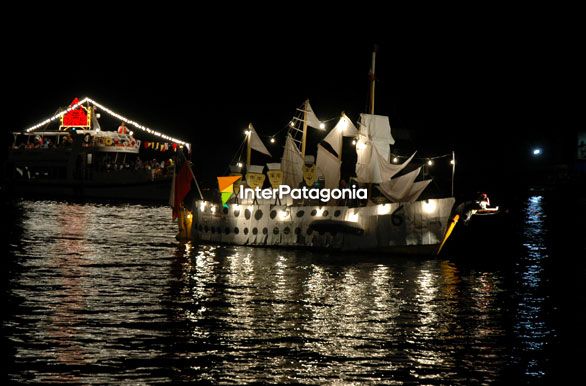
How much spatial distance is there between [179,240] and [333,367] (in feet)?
128

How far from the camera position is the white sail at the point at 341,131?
2291 inches

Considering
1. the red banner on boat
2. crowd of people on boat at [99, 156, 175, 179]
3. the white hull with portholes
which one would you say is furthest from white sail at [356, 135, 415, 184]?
the red banner on boat

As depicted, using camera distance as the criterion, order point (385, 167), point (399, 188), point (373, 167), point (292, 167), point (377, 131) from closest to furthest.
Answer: point (399, 188) → point (373, 167) → point (385, 167) → point (377, 131) → point (292, 167)

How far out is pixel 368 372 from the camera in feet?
81.0

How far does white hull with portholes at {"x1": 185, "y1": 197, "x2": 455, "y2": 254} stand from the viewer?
2046 inches

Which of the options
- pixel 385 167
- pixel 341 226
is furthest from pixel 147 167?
pixel 341 226

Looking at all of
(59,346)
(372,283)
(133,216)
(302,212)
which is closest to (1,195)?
(133,216)

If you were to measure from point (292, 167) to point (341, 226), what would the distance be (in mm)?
8064

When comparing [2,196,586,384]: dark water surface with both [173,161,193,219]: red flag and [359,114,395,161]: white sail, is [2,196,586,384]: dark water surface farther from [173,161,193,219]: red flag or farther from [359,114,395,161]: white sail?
[359,114,395,161]: white sail

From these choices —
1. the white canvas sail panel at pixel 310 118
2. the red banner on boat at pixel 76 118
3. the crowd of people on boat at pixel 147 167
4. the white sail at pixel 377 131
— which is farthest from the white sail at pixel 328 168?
the red banner on boat at pixel 76 118

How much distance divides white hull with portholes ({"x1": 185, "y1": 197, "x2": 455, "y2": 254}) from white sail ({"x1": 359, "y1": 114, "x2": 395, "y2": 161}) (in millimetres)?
5508

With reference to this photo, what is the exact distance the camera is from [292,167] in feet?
197

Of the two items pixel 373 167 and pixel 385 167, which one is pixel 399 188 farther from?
pixel 373 167

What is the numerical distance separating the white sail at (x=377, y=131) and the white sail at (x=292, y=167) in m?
5.32
